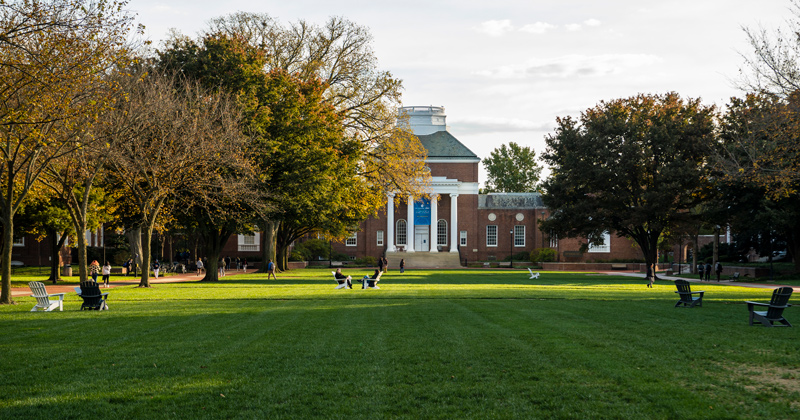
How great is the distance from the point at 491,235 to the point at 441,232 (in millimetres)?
5399

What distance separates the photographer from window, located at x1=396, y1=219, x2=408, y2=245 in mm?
73688

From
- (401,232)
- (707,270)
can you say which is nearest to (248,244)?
(401,232)

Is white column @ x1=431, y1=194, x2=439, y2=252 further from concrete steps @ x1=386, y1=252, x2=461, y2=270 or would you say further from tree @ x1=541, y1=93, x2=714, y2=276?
tree @ x1=541, y1=93, x2=714, y2=276

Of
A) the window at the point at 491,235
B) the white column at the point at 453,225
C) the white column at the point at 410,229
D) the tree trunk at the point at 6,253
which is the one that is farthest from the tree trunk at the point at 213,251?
the window at the point at 491,235

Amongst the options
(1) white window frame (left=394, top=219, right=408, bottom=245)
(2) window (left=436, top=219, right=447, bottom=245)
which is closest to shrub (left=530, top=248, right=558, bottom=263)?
(2) window (left=436, top=219, right=447, bottom=245)

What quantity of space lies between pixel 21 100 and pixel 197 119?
1189 centimetres

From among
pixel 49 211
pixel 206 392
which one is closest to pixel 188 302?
pixel 206 392

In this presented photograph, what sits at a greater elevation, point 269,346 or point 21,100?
point 21,100

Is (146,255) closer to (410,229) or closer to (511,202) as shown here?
(410,229)

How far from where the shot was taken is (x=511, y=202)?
74.2 meters

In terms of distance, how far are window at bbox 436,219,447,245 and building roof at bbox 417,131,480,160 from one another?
7.16 metres

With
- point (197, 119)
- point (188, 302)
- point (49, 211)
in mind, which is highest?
point (197, 119)

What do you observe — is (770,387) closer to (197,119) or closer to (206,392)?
(206,392)

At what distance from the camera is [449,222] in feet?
239
